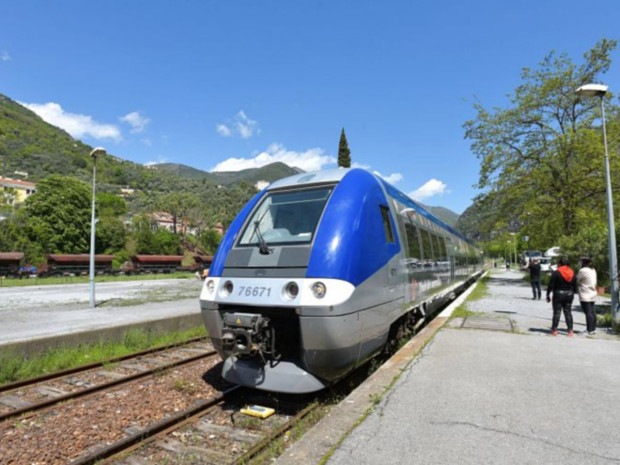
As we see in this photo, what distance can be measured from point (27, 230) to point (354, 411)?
5848 cm

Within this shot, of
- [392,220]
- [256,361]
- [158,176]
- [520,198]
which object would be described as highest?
[158,176]

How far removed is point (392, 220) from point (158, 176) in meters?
178

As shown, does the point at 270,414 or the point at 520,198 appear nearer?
the point at 270,414

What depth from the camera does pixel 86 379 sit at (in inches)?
255

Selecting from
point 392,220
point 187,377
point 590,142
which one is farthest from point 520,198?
point 187,377

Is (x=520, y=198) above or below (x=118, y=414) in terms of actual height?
above

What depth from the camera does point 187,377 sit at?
6348 millimetres

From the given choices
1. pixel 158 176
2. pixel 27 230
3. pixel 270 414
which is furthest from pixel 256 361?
pixel 158 176

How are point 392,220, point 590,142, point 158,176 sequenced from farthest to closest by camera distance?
point 158,176 < point 590,142 < point 392,220

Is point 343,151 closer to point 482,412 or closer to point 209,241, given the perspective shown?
point 209,241

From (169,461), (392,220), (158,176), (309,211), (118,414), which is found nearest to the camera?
(169,461)

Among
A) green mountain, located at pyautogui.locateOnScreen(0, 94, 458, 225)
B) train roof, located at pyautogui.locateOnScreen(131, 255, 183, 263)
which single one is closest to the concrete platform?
train roof, located at pyautogui.locateOnScreen(131, 255, 183, 263)

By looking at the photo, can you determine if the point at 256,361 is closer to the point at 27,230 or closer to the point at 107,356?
the point at 107,356

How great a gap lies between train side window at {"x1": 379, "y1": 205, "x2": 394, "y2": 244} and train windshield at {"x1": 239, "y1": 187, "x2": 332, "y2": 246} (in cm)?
91
